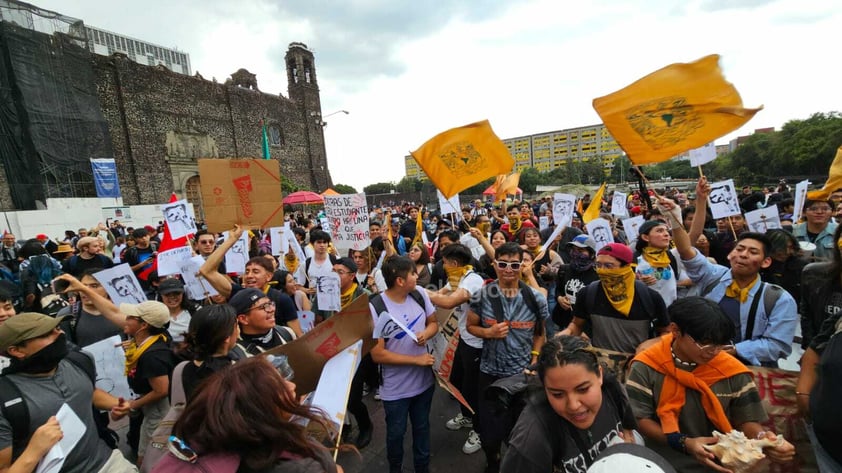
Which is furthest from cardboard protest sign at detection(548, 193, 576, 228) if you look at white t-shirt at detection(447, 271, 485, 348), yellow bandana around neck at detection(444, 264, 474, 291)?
white t-shirt at detection(447, 271, 485, 348)

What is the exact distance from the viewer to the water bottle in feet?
11.1

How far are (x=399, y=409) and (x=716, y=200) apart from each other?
16.0 ft

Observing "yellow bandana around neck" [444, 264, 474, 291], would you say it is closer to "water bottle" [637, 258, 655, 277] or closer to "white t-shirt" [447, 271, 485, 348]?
"white t-shirt" [447, 271, 485, 348]

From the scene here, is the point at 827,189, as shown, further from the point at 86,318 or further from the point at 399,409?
the point at 86,318

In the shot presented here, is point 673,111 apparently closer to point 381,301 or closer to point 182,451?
point 381,301

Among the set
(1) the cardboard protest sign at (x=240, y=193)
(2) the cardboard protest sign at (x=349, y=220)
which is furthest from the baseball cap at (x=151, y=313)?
(2) the cardboard protest sign at (x=349, y=220)

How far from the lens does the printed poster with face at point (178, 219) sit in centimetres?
455

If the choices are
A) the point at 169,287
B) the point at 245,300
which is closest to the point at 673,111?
the point at 245,300

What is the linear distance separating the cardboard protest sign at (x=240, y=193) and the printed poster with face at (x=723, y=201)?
552cm

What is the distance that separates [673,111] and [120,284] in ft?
18.0

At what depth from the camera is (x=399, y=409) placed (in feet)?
8.98

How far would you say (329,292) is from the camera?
12.2 feet

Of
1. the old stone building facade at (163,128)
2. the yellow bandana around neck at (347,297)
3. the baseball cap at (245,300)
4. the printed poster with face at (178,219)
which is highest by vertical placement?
the old stone building facade at (163,128)

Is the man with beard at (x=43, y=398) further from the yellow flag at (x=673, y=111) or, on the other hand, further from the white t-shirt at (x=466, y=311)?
the yellow flag at (x=673, y=111)
